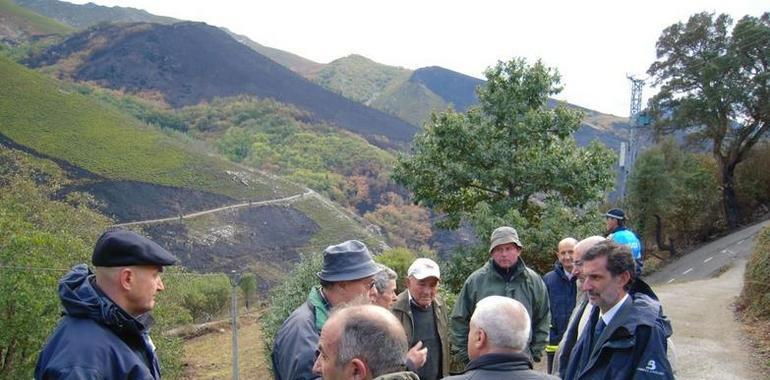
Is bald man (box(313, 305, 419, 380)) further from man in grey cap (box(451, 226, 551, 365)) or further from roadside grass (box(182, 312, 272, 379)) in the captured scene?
roadside grass (box(182, 312, 272, 379))

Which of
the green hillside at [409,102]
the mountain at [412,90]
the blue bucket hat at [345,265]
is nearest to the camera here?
the blue bucket hat at [345,265]

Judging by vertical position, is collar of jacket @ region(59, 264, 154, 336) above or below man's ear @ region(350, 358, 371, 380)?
below

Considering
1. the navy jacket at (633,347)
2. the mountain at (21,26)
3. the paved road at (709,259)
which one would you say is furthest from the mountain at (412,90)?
the navy jacket at (633,347)

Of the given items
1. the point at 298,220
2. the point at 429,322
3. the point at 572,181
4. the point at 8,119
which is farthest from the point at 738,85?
the point at 8,119

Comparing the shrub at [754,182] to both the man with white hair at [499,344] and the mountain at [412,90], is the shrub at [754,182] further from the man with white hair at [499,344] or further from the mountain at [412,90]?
the mountain at [412,90]

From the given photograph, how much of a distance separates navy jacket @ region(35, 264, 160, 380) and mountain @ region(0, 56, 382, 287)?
3629cm

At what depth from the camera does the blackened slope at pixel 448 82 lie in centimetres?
13025

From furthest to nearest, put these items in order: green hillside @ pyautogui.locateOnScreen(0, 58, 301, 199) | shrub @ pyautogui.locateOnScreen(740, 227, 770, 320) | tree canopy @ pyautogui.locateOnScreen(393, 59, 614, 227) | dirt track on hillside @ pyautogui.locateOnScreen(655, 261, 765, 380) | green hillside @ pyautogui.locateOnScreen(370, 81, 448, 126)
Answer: green hillside @ pyautogui.locateOnScreen(370, 81, 448, 126), green hillside @ pyautogui.locateOnScreen(0, 58, 301, 199), tree canopy @ pyautogui.locateOnScreen(393, 59, 614, 227), shrub @ pyautogui.locateOnScreen(740, 227, 770, 320), dirt track on hillside @ pyautogui.locateOnScreen(655, 261, 765, 380)

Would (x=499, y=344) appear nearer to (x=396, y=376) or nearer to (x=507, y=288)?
(x=396, y=376)

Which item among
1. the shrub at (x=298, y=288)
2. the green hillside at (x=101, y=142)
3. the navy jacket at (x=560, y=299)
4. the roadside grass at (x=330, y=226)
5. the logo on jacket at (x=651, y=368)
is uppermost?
the logo on jacket at (x=651, y=368)

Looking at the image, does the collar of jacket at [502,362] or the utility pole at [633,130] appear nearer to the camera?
the collar of jacket at [502,362]

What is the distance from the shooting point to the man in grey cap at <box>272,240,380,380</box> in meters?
2.50

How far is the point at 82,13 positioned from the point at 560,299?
667ft

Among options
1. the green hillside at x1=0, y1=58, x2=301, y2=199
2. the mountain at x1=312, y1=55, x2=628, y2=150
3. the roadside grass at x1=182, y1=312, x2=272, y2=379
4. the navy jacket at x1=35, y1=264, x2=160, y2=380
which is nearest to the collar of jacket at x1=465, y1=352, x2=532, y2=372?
the navy jacket at x1=35, y1=264, x2=160, y2=380
